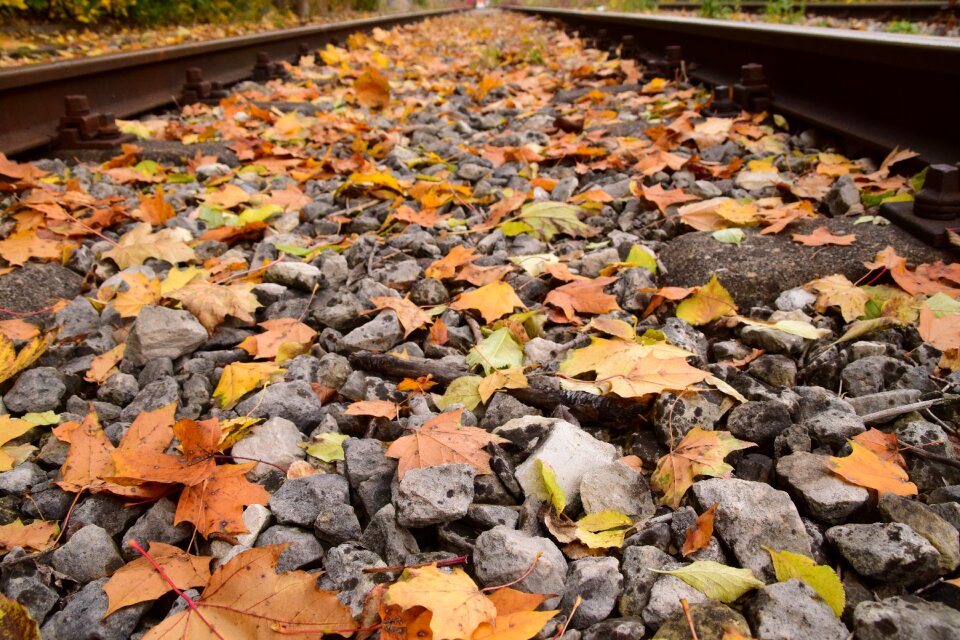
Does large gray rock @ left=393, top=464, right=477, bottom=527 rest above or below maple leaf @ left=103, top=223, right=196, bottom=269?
below

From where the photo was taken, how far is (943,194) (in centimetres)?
222

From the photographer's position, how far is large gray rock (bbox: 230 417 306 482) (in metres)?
1.53

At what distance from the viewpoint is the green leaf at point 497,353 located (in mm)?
1842

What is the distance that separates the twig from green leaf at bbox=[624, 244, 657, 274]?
907mm

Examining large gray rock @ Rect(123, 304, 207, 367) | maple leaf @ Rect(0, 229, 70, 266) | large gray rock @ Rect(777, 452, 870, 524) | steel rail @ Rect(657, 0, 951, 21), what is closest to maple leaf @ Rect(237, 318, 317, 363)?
large gray rock @ Rect(123, 304, 207, 367)

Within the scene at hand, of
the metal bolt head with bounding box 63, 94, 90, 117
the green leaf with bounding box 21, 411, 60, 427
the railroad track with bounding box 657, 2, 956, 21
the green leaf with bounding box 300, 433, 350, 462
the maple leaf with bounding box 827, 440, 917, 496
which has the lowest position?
the green leaf with bounding box 300, 433, 350, 462

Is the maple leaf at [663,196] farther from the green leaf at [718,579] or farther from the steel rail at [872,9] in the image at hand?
the steel rail at [872,9]

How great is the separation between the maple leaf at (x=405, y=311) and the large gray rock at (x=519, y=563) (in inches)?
35.3

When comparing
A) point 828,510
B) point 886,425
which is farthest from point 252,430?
point 886,425

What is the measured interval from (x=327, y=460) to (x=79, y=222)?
1993 millimetres

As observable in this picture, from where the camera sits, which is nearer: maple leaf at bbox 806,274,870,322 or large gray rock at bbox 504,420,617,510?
large gray rock at bbox 504,420,617,510

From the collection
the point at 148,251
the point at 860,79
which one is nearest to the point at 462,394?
the point at 148,251

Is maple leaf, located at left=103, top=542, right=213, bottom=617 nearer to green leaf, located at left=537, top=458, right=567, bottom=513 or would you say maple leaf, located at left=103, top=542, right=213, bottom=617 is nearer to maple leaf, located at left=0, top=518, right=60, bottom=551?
maple leaf, located at left=0, top=518, right=60, bottom=551

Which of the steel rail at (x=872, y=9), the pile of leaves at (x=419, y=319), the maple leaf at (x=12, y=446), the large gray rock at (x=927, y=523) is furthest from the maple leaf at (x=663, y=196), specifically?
the steel rail at (x=872, y=9)
